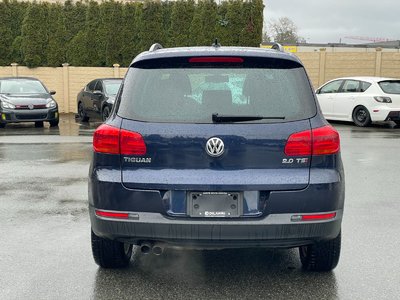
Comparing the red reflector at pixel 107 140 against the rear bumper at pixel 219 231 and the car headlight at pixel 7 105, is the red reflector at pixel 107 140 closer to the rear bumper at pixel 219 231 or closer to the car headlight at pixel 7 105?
the rear bumper at pixel 219 231

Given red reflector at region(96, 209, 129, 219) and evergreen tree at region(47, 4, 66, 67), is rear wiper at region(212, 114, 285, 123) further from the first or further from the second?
evergreen tree at region(47, 4, 66, 67)

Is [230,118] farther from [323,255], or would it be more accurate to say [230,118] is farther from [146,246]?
[323,255]

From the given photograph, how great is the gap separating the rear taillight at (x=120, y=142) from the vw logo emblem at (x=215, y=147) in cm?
43

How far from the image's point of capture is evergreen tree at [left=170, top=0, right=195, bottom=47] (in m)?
23.7

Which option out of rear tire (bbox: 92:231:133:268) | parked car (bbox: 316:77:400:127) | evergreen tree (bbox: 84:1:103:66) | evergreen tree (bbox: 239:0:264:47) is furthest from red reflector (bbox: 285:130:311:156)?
evergreen tree (bbox: 84:1:103:66)

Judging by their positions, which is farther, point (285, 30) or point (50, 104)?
point (285, 30)

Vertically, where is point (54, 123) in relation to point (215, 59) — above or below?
below

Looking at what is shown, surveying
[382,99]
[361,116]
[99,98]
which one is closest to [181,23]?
[99,98]

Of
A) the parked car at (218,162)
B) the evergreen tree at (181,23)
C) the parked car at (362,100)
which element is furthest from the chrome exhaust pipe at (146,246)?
the evergreen tree at (181,23)

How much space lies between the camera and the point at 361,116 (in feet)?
54.3

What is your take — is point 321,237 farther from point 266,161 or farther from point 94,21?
point 94,21

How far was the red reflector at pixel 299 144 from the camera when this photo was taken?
3.62m

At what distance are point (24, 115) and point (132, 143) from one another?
12.8 meters

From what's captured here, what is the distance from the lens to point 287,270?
4.38 metres
